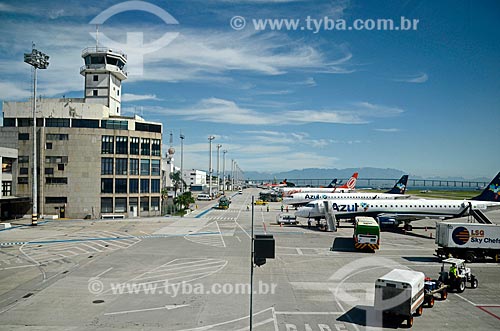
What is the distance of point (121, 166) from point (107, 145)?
448cm

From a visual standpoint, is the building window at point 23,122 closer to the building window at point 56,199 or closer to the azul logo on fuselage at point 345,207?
the building window at point 56,199

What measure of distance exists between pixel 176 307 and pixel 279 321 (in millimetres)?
6177

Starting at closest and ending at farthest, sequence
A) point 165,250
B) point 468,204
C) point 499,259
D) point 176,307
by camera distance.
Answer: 1. point 176,307
2. point 499,259
3. point 165,250
4. point 468,204

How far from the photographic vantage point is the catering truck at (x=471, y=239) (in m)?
34.8

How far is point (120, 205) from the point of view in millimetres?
69625

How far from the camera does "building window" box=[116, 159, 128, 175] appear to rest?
69438 millimetres

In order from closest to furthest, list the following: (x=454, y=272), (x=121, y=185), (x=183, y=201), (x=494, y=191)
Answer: (x=454, y=272)
(x=494, y=191)
(x=121, y=185)
(x=183, y=201)

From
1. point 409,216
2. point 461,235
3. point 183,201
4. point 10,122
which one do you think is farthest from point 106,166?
point 461,235

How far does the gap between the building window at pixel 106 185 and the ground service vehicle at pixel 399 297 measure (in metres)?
57.5

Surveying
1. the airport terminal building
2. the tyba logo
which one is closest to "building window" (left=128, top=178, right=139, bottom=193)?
the airport terminal building

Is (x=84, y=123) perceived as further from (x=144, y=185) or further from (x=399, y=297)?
(x=399, y=297)

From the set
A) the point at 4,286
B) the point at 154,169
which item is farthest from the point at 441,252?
the point at 154,169

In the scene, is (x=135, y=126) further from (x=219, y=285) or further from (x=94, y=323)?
(x=94, y=323)

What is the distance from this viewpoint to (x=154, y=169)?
73938 mm
